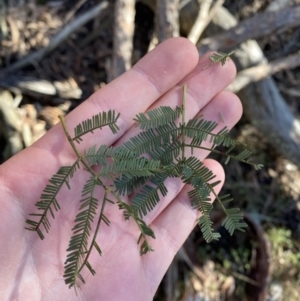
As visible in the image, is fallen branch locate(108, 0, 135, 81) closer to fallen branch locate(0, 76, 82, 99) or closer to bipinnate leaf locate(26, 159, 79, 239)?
fallen branch locate(0, 76, 82, 99)

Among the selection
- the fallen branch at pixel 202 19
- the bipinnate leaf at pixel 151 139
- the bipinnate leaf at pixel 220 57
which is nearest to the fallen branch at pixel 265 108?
the fallen branch at pixel 202 19

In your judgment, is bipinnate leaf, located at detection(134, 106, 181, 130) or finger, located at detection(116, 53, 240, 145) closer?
bipinnate leaf, located at detection(134, 106, 181, 130)

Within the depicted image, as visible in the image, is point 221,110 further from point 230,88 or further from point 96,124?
point 96,124

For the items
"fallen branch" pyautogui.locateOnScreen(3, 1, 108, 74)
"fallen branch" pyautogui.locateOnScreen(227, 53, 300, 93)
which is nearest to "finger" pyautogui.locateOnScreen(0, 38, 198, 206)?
"fallen branch" pyautogui.locateOnScreen(227, 53, 300, 93)

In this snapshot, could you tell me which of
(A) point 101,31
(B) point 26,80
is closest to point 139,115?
(B) point 26,80

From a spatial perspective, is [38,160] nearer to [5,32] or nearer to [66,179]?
[66,179]

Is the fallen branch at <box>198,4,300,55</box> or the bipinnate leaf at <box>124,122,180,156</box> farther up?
the fallen branch at <box>198,4,300,55</box>

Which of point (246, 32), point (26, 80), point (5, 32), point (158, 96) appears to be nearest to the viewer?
point (158, 96)
